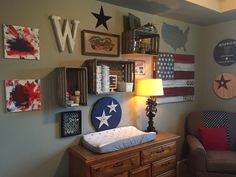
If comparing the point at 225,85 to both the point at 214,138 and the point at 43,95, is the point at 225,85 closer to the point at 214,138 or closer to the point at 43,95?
the point at 214,138

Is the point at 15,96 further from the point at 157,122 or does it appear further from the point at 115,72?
the point at 157,122

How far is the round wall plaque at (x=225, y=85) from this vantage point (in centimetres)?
305

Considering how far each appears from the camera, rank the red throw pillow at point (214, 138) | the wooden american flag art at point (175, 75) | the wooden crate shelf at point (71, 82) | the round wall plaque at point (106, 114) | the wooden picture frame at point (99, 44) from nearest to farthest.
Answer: the wooden crate shelf at point (71, 82)
the wooden picture frame at point (99, 44)
the round wall plaque at point (106, 114)
the red throw pillow at point (214, 138)
the wooden american flag art at point (175, 75)

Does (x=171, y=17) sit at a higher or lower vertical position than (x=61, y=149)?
higher

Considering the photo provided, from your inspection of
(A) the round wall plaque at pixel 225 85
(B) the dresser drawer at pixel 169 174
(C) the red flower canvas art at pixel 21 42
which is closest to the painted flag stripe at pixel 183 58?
(A) the round wall plaque at pixel 225 85

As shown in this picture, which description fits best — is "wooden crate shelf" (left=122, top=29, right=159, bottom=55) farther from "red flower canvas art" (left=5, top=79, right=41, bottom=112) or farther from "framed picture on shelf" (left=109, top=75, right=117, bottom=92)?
"red flower canvas art" (left=5, top=79, right=41, bottom=112)

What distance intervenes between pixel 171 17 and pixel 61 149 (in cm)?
221

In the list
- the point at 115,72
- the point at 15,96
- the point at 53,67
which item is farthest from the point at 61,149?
the point at 115,72

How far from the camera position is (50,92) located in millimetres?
2012

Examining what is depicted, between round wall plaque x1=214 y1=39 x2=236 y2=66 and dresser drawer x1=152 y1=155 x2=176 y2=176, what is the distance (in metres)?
1.65

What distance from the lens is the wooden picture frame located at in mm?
2189

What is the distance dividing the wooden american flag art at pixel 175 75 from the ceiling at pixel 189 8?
1.78 ft

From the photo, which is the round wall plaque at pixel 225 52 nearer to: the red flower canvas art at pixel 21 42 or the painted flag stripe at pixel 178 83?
the painted flag stripe at pixel 178 83

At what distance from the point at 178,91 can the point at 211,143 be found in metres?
0.83
